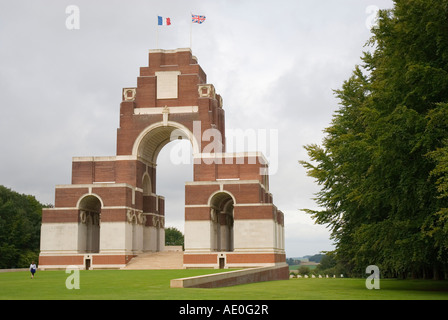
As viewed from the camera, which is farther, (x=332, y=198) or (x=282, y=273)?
(x=282, y=273)

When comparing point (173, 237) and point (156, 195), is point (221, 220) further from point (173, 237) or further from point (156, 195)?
point (173, 237)

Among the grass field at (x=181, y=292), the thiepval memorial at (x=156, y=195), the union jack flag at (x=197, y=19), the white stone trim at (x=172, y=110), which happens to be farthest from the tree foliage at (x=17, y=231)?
the grass field at (x=181, y=292)

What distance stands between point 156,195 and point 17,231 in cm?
2019

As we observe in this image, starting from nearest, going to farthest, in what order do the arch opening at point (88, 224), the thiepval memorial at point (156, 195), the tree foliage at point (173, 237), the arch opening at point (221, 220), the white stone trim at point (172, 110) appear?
the thiepval memorial at point (156, 195) → the arch opening at point (221, 220) → the arch opening at point (88, 224) → the white stone trim at point (172, 110) → the tree foliage at point (173, 237)

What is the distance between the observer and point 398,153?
21.0 m

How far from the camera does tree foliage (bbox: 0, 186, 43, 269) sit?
208ft

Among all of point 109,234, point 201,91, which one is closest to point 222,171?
point 201,91

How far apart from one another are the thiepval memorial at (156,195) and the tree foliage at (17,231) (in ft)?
52.5

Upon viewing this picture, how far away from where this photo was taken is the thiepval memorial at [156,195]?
46531 millimetres

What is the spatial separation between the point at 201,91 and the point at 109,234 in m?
15.4

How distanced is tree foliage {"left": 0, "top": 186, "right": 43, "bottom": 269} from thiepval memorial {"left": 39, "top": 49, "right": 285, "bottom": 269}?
16.0 metres

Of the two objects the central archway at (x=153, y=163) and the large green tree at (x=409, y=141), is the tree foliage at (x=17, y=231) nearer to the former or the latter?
the central archway at (x=153, y=163)

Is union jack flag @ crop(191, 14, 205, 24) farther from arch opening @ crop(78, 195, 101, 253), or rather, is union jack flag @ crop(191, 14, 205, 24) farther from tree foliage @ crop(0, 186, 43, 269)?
tree foliage @ crop(0, 186, 43, 269)

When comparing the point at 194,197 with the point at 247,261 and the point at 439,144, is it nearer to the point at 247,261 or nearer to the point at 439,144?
the point at 247,261
